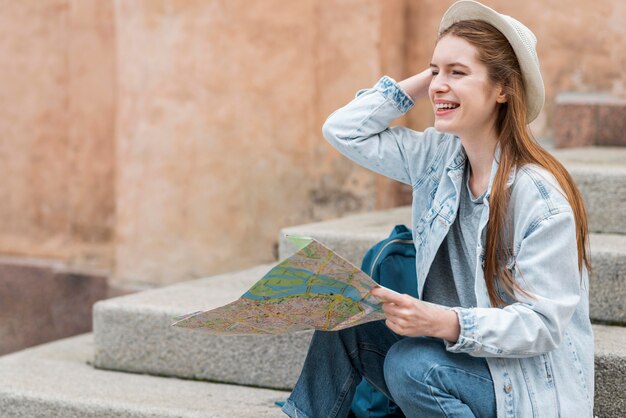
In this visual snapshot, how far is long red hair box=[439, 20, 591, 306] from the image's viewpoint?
2.28 meters

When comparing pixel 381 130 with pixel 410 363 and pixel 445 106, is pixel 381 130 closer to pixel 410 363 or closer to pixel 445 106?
pixel 445 106

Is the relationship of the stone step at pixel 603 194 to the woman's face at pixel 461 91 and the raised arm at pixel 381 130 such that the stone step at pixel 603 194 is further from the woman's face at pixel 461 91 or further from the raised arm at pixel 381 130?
the woman's face at pixel 461 91

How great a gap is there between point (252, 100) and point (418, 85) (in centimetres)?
235

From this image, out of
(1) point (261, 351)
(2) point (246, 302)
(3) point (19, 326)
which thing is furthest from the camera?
(3) point (19, 326)

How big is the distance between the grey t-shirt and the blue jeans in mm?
144

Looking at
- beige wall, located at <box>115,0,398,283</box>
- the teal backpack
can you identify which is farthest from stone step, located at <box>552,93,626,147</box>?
the teal backpack

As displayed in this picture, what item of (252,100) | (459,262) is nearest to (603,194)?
(459,262)

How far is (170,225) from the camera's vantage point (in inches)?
201

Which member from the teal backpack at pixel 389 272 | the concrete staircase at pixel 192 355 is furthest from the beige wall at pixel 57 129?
the teal backpack at pixel 389 272

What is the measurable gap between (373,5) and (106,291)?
2042 mm

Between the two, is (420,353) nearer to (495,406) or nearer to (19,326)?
(495,406)

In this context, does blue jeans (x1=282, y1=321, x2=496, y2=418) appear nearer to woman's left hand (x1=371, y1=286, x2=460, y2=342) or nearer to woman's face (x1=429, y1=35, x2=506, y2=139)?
woman's left hand (x1=371, y1=286, x2=460, y2=342)

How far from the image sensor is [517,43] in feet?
7.41

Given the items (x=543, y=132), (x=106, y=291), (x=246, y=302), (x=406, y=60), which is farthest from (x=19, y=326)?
(x=246, y=302)
